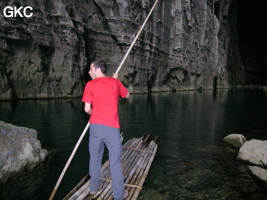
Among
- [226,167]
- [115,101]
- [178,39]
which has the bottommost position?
[226,167]

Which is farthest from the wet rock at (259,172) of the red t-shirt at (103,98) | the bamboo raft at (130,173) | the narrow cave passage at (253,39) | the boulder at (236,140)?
the narrow cave passage at (253,39)

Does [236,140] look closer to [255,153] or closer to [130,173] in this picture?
[255,153]

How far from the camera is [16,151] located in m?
6.28

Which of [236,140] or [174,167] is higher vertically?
[236,140]

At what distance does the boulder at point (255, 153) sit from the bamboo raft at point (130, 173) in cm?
320

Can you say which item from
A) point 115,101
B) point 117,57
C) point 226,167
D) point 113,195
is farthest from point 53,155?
Result: point 117,57

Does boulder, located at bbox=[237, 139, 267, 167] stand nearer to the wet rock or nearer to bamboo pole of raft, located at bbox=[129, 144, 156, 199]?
the wet rock

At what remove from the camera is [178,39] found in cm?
5178

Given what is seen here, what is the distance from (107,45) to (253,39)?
258 feet

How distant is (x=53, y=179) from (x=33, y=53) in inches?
955

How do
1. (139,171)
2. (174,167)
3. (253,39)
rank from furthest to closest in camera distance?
(253,39)
(174,167)
(139,171)

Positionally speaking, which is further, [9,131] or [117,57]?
[117,57]

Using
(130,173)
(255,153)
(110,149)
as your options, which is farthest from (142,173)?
(255,153)

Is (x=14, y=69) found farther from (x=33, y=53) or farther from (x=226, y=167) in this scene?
(x=226, y=167)
